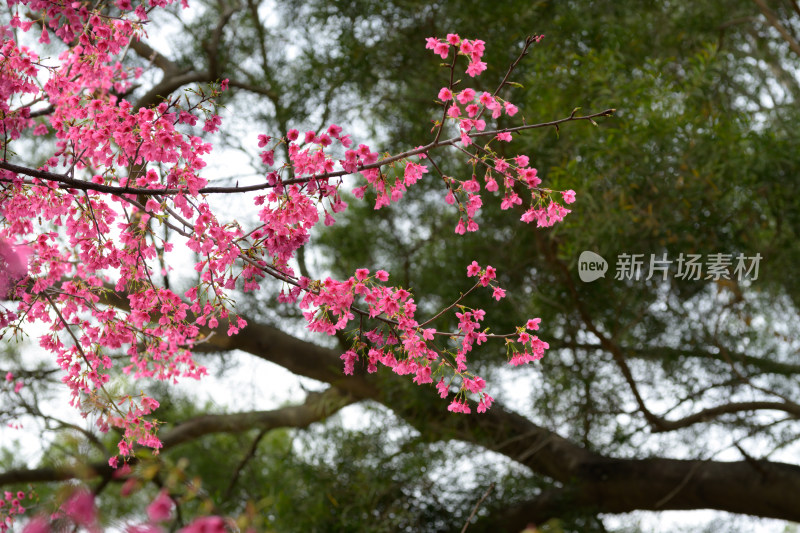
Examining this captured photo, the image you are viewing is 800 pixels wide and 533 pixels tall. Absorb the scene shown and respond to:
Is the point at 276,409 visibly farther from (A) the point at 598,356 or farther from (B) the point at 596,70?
(B) the point at 596,70

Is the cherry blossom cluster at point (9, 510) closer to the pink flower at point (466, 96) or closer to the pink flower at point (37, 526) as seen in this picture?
the pink flower at point (466, 96)

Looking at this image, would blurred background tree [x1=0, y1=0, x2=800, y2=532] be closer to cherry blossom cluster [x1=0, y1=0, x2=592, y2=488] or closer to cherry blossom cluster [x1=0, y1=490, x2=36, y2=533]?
cherry blossom cluster [x1=0, y1=490, x2=36, y2=533]

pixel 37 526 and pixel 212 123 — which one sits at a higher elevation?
pixel 212 123

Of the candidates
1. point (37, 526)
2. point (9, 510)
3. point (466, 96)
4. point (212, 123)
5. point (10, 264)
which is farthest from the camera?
point (9, 510)

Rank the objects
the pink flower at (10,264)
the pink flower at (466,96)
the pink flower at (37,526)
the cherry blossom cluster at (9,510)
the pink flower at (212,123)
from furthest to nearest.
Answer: the cherry blossom cluster at (9,510), the pink flower at (10,264), the pink flower at (212,123), the pink flower at (466,96), the pink flower at (37,526)

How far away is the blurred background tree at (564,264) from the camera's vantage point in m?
3.93

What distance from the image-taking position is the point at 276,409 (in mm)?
5422

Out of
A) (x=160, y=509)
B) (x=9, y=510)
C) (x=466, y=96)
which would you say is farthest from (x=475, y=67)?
(x=9, y=510)

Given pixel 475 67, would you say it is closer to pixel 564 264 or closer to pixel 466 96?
pixel 466 96

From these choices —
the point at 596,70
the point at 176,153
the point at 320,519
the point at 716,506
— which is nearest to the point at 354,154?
the point at 176,153

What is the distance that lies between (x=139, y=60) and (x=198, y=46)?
38cm

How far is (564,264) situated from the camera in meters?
4.23

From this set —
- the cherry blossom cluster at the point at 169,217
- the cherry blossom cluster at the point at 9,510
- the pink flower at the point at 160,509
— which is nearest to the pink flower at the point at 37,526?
the pink flower at the point at 160,509

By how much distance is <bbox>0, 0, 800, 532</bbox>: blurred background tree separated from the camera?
155 inches
